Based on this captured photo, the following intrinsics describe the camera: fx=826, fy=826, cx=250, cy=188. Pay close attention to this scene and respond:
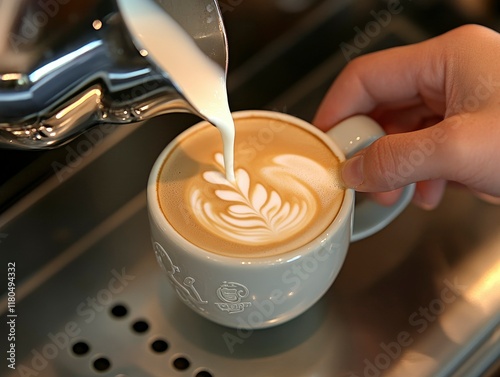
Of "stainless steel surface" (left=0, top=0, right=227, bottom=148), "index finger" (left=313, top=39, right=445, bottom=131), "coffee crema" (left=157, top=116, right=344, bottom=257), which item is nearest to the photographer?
"stainless steel surface" (left=0, top=0, right=227, bottom=148)

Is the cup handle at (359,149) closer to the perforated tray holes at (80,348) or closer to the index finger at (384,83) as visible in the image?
the index finger at (384,83)

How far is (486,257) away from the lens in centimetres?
67

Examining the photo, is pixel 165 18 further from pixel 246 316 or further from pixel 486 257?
pixel 486 257

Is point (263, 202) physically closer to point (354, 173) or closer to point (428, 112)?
point (354, 173)

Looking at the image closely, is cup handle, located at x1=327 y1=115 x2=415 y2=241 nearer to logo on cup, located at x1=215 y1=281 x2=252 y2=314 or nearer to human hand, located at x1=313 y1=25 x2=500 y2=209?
human hand, located at x1=313 y1=25 x2=500 y2=209

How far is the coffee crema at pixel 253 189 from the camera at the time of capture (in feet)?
1.76

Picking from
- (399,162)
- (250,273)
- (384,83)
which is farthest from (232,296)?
(384,83)

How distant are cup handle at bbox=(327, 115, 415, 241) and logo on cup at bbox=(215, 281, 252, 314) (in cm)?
12

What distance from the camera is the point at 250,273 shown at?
511 millimetres

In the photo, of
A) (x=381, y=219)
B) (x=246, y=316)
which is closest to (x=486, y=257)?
(x=381, y=219)

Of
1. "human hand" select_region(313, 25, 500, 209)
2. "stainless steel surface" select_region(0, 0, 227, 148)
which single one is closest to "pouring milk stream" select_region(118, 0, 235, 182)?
"stainless steel surface" select_region(0, 0, 227, 148)

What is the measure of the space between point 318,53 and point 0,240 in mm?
354

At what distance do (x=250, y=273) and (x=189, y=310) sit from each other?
0.14 m

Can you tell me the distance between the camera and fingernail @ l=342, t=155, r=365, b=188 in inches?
22.0
